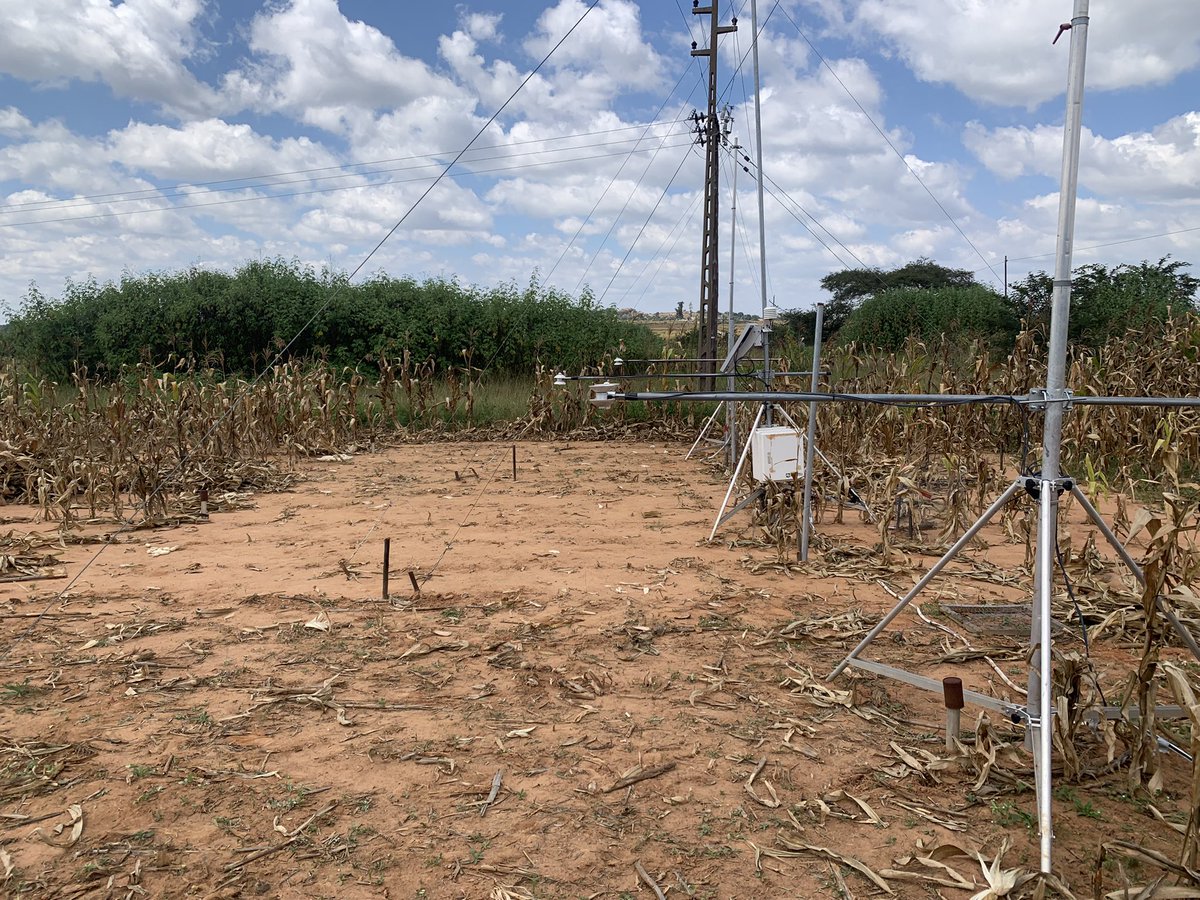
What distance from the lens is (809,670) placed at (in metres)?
4.23

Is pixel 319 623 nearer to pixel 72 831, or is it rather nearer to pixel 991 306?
pixel 72 831

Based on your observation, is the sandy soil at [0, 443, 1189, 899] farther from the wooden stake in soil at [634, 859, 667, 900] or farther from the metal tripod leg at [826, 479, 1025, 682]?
the metal tripod leg at [826, 479, 1025, 682]

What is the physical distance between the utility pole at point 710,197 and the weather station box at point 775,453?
23.4 ft

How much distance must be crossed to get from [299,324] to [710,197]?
30.3 feet

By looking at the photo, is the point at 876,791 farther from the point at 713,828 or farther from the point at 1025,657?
the point at 1025,657

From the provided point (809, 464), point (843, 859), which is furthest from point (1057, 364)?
point (809, 464)

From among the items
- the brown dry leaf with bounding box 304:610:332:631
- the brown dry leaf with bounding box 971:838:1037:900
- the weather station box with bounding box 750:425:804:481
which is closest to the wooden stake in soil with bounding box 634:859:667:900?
the brown dry leaf with bounding box 971:838:1037:900

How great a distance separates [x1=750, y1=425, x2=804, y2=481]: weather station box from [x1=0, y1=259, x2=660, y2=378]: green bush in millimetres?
11366

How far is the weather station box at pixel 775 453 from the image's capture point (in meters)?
6.41

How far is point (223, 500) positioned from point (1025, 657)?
7159 millimetres

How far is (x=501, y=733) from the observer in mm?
3600

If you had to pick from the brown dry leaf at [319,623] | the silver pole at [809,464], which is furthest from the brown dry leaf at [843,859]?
the silver pole at [809,464]

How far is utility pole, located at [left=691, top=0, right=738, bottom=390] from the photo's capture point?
46.6ft

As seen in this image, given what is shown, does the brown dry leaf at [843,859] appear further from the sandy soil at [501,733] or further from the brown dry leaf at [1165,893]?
the brown dry leaf at [1165,893]
